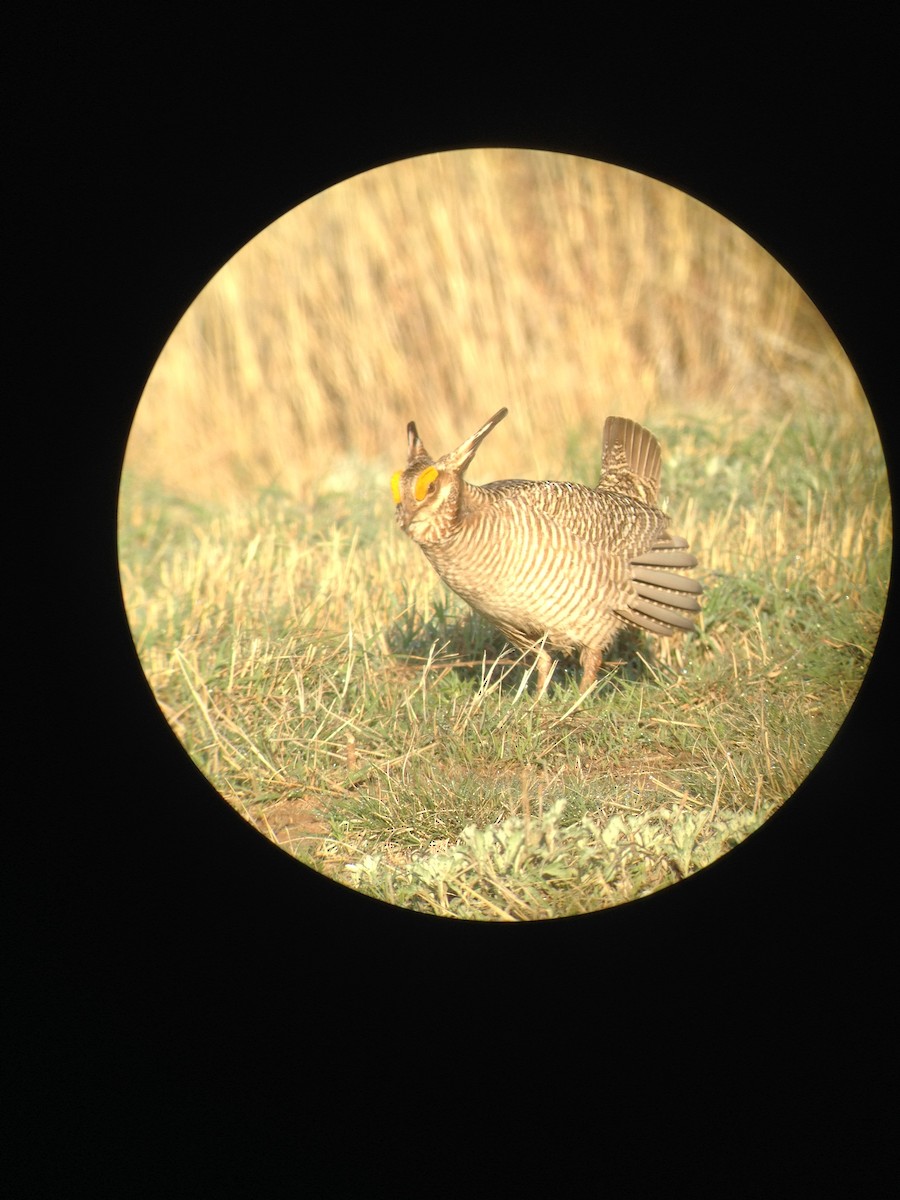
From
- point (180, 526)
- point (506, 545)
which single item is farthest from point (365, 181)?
point (506, 545)

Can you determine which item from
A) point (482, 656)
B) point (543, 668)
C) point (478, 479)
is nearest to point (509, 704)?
point (543, 668)

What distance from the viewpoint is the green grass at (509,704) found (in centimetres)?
239

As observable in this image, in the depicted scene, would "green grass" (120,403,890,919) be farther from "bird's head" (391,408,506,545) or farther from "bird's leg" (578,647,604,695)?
"bird's head" (391,408,506,545)

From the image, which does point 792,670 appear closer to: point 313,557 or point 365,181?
point 313,557

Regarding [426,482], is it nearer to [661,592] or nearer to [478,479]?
[661,592]

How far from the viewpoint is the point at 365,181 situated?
4898 millimetres

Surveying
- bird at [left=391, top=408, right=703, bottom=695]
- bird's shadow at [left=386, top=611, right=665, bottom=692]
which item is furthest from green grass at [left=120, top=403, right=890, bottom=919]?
bird at [left=391, top=408, right=703, bottom=695]

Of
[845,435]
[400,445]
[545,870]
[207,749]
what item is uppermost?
[845,435]

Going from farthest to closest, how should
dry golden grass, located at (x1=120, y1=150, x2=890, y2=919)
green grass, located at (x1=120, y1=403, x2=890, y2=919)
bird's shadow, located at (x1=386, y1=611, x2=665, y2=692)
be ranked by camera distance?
bird's shadow, located at (x1=386, y1=611, x2=665, y2=692) < dry golden grass, located at (x1=120, y1=150, x2=890, y2=919) < green grass, located at (x1=120, y1=403, x2=890, y2=919)

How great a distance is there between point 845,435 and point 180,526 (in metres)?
2.18

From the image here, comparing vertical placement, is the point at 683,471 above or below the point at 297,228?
below

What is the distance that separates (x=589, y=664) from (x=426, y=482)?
570mm

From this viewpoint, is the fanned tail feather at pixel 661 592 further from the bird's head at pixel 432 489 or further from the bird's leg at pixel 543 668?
the bird's head at pixel 432 489

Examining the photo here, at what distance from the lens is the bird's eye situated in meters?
2.48
